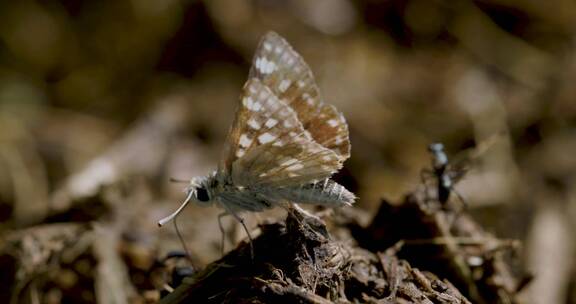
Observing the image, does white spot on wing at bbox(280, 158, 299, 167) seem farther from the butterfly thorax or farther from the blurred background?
the blurred background

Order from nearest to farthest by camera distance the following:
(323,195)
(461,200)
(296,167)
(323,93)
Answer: (323,195) → (296,167) → (461,200) → (323,93)

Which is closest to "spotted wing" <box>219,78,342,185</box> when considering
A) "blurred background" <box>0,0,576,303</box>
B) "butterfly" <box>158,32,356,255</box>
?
"butterfly" <box>158,32,356,255</box>

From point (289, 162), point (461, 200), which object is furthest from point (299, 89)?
point (461, 200)

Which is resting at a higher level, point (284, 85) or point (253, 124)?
point (284, 85)

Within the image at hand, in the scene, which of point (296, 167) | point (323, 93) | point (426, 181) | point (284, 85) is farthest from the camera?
point (323, 93)

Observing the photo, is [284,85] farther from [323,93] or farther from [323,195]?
[323,93]

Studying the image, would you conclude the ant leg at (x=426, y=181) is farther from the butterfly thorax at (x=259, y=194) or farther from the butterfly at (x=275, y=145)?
the butterfly thorax at (x=259, y=194)
